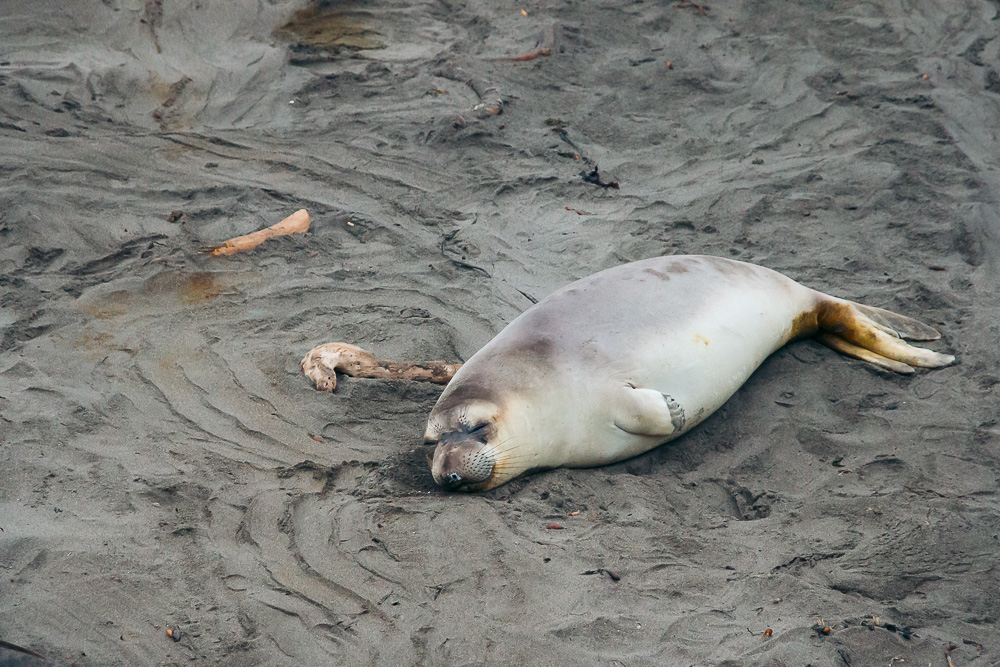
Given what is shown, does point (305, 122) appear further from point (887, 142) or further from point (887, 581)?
point (887, 581)

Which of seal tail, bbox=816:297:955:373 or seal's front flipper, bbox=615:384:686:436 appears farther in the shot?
seal tail, bbox=816:297:955:373

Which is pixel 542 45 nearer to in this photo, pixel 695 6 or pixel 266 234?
pixel 695 6

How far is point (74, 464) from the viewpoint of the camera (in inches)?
134

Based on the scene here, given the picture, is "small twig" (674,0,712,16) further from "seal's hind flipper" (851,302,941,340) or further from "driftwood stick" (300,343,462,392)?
"driftwood stick" (300,343,462,392)

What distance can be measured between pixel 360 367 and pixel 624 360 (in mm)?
1293

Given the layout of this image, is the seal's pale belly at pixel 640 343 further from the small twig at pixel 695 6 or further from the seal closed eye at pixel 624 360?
the small twig at pixel 695 6

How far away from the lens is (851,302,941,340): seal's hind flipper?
4305mm

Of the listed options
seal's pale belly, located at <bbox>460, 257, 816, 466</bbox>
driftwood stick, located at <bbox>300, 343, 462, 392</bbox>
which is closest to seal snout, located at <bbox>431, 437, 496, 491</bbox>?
seal's pale belly, located at <bbox>460, 257, 816, 466</bbox>

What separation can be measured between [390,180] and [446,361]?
1893 mm

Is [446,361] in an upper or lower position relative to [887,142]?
lower

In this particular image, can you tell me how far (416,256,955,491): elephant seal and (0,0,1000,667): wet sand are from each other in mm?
135

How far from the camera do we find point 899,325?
4.37m

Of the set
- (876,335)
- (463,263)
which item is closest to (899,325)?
(876,335)

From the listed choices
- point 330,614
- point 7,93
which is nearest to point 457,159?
point 7,93
